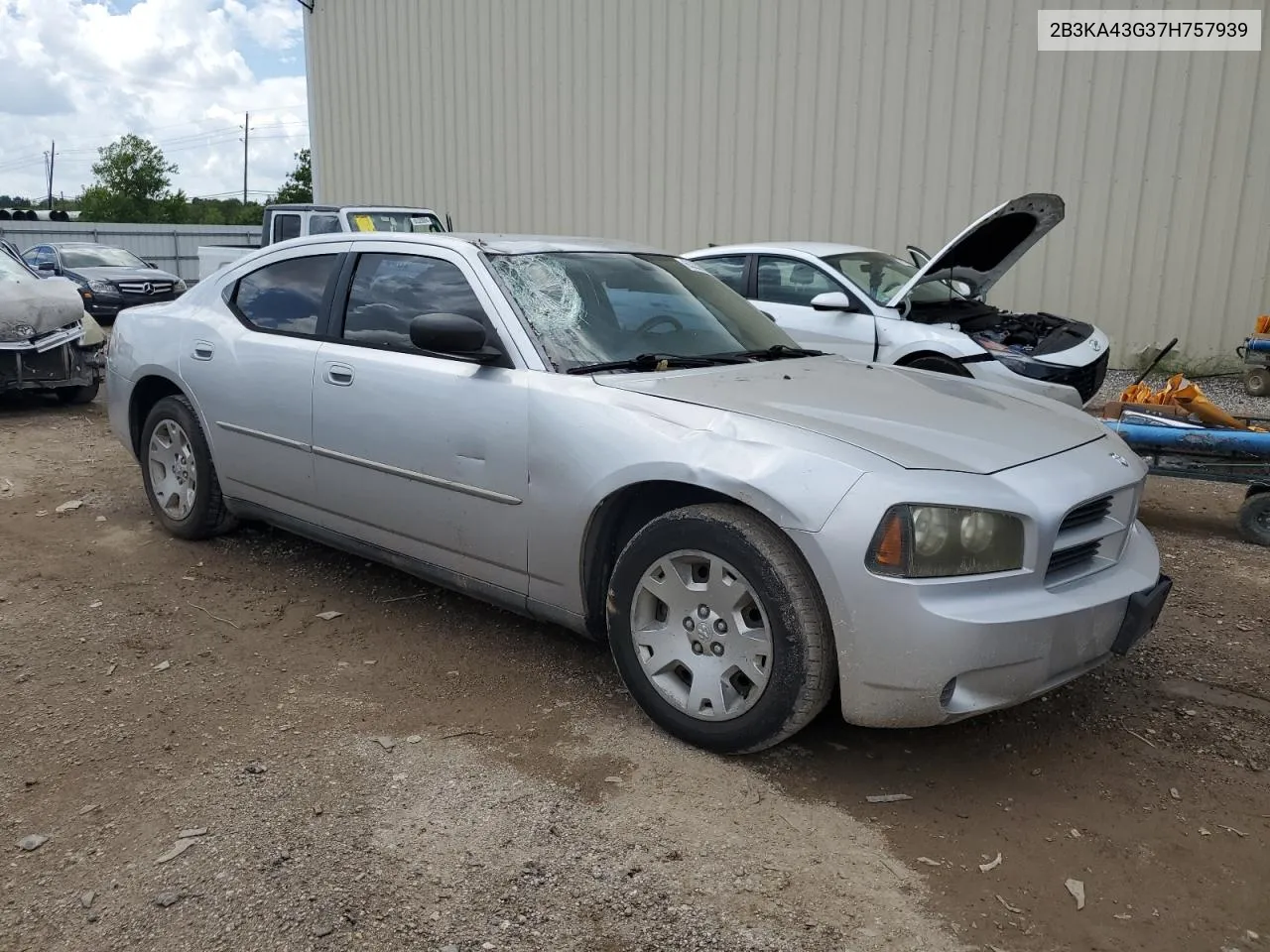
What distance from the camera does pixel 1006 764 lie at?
3.17 m

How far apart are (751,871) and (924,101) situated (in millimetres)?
11215

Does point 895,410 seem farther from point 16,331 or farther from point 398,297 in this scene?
point 16,331

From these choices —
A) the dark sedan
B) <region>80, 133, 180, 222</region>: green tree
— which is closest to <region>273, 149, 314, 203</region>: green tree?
<region>80, 133, 180, 222</region>: green tree

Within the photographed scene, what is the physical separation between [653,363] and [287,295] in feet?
6.38

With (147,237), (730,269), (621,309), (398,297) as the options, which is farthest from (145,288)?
(621,309)

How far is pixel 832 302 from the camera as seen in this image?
25.0 ft

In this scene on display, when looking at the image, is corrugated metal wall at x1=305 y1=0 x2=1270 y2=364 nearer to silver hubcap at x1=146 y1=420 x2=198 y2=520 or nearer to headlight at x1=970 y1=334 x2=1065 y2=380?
headlight at x1=970 y1=334 x2=1065 y2=380

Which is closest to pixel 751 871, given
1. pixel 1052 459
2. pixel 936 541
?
pixel 936 541

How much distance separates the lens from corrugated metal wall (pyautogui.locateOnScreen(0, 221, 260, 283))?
28.4 m

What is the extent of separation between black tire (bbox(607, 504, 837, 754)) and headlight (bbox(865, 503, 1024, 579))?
25 cm

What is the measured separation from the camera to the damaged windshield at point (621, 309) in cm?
374

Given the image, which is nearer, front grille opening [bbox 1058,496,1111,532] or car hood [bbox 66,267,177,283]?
front grille opening [bbox 1058,496,1111,532]

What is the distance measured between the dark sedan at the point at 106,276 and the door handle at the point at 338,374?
46.9 ft

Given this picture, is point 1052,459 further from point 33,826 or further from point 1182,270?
point 1182,270
